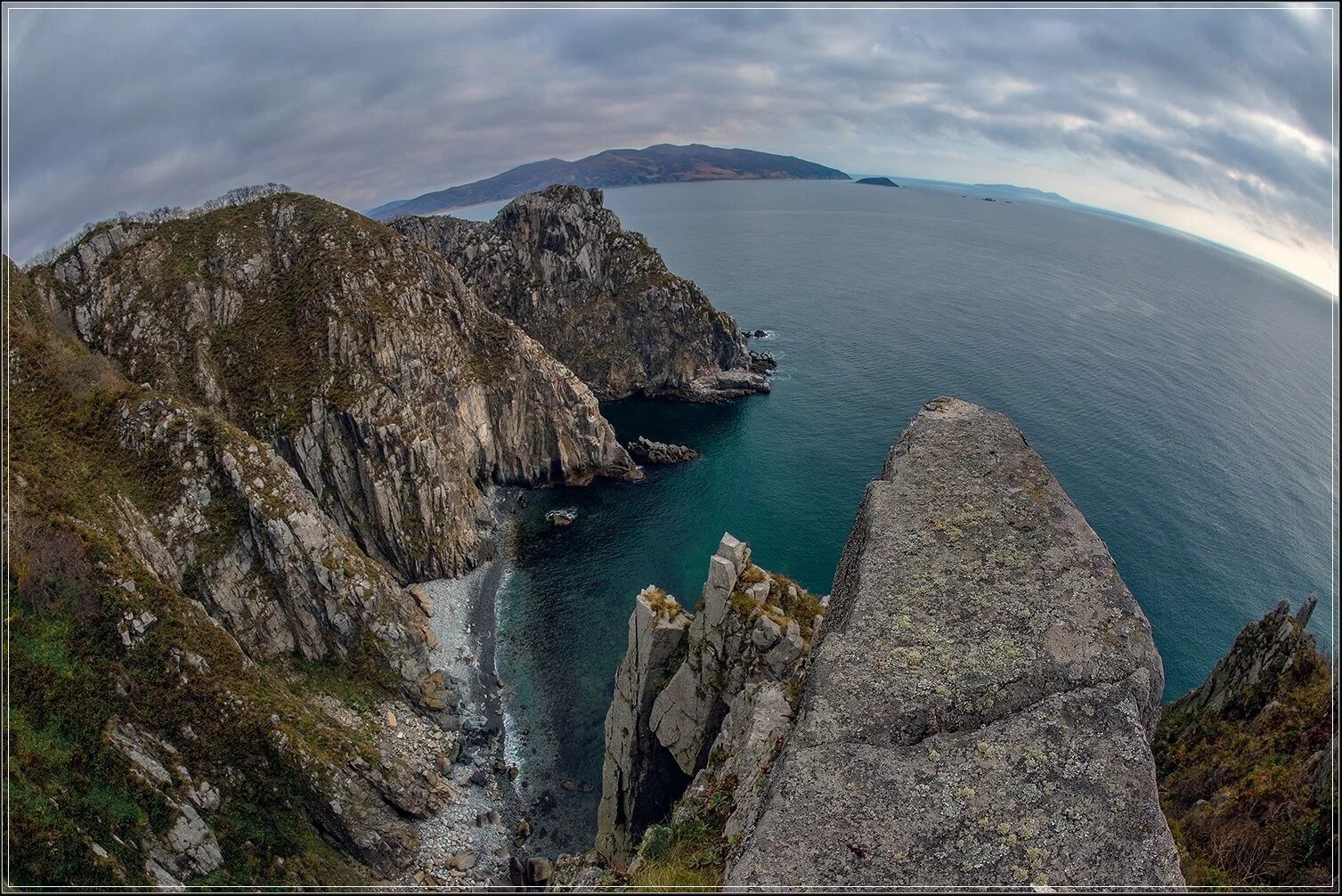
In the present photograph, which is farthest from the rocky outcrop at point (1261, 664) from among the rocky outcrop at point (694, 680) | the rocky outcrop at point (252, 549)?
the rocky outcrop at point (252, 549)

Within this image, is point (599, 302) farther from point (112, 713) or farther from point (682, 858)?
point (682, 858)

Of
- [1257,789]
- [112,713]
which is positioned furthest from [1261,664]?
[112,713]

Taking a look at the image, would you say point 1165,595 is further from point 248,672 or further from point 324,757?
point 248,672

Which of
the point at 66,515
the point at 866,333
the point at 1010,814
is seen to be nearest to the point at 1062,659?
the point at 1010,814

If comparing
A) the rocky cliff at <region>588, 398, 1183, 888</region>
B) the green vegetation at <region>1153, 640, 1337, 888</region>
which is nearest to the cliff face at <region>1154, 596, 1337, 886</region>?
the green vegetation at <region>1153, 640, 1337, 888</region>

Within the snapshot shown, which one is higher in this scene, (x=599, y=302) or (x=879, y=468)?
(x=599, y=302)

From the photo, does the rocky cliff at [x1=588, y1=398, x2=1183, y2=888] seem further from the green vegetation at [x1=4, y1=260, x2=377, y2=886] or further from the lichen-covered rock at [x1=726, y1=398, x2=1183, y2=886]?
the green vegetation at [x1=4, y1=260, x2=377, y2=886]
